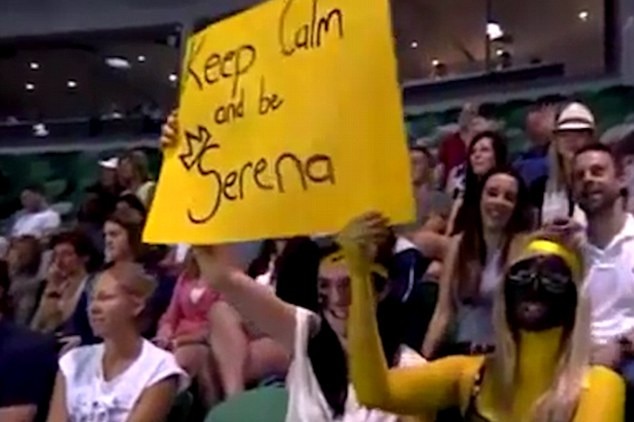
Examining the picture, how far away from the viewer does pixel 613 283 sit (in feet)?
14.6

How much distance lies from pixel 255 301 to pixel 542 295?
794 millimetres

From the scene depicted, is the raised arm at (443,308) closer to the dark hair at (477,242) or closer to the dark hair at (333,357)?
the dark hair at (477,242)

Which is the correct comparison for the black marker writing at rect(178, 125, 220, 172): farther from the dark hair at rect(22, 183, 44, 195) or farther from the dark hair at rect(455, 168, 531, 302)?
the dark hair at rect(22, 183, 44, 195)

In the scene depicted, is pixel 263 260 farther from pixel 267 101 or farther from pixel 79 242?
pixel 267 101

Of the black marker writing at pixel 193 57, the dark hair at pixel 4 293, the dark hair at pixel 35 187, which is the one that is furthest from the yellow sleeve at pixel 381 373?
the dark hair at pixel 35 187

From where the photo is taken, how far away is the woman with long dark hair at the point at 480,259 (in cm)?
448

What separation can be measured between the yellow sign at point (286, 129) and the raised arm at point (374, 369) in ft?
0.34

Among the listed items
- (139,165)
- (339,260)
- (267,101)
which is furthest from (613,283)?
(139,165)

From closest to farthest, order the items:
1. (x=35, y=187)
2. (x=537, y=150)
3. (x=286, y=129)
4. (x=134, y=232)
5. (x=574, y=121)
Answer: (x=286, y=129)
(x=134, y=232)
(x=574, y=121)
(x=537, y=150)
(x=35, y=187)

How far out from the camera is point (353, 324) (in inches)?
124

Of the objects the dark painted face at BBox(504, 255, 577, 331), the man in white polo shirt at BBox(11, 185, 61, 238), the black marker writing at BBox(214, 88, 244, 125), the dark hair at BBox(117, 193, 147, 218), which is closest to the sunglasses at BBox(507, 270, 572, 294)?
the dark painted face at BBox(504, 255, 577, 331)

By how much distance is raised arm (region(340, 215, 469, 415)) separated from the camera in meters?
3.12

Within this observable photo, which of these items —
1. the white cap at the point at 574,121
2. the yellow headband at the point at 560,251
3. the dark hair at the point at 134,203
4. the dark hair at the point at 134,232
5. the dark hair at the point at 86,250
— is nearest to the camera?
the yellow headband at the point at 560,251

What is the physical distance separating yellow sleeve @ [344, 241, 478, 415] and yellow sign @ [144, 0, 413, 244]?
0.16 metres
